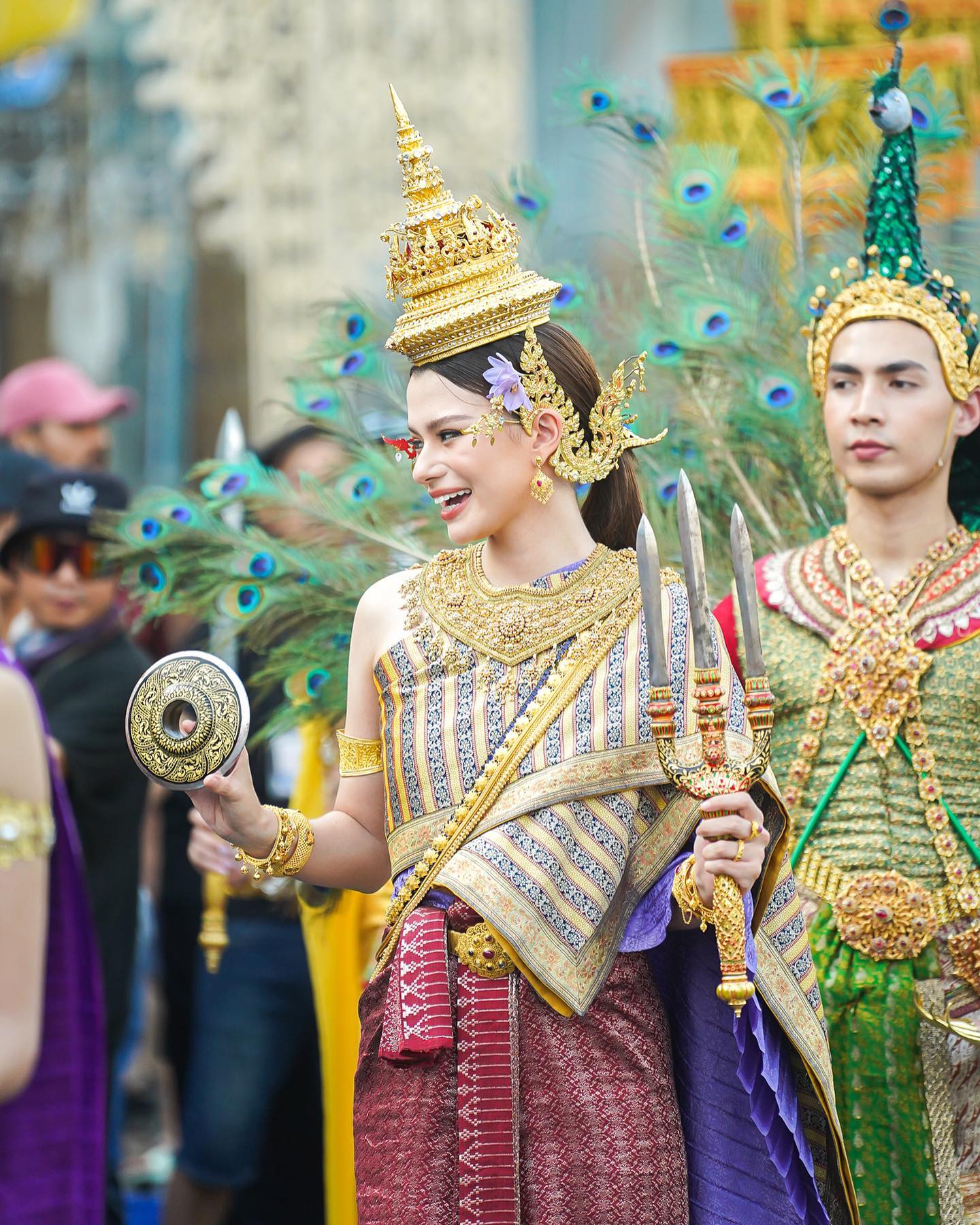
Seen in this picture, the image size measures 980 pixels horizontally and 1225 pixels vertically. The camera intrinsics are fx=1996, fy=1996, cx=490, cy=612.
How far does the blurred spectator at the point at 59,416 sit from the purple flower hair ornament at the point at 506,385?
4199mm

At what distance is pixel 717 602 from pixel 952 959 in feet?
2.73

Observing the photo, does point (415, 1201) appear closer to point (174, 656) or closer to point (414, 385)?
point (174, 656)

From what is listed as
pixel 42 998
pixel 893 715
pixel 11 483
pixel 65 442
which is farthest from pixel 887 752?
pixel 65 442

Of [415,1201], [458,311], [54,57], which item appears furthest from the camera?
[54,57]

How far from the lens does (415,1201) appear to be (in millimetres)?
2930

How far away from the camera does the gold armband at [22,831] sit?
2.52m

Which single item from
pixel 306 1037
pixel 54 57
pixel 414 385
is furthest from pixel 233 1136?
pixel 54 57

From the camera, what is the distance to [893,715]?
370 cm

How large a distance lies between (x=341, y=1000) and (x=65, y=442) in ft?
10.0

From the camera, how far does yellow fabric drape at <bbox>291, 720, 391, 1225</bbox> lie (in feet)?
15.4

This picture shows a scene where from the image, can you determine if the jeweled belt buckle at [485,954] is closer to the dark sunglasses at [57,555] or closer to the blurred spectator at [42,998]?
the blurred spectator at [42,998]

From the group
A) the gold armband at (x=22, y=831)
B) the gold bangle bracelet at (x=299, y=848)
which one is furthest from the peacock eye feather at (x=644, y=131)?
the gold armband at (x=22, y=831)

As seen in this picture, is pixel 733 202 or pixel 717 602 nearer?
pixel 717 602

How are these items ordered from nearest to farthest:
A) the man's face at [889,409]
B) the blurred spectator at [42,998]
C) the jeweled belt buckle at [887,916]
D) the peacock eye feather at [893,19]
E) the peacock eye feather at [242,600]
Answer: the blurred spectator at [42,998] → the jeweled belt buckle at [887,916] → the man's face at [889,409] → the peacock eye feather at [893,19] → the peacock eye feather at [242,600]
